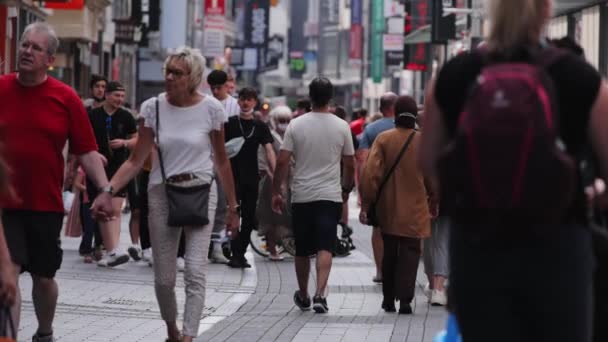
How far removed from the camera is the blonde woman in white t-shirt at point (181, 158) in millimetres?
9289

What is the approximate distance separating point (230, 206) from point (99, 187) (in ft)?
4.14

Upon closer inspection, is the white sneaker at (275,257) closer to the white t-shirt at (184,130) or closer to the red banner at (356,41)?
the white t-shirt at (184,130)

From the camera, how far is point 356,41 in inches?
5659

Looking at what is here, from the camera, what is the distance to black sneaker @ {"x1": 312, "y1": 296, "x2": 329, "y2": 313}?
493 inches

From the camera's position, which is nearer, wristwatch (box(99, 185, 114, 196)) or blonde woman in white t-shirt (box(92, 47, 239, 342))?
wristwatch (box(99, 185, 114, 196))

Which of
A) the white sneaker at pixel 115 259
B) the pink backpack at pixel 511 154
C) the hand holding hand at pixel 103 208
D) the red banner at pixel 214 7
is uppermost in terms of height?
the red banner at pixel 214 7

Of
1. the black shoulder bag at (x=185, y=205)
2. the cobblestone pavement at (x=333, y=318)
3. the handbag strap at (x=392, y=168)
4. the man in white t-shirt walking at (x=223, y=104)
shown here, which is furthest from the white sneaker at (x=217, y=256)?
the black shoulder bag at (x=185, y=205)

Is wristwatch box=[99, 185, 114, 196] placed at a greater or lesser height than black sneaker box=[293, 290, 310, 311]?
greater

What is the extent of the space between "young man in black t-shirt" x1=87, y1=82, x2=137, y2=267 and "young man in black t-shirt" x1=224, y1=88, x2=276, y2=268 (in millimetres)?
1088

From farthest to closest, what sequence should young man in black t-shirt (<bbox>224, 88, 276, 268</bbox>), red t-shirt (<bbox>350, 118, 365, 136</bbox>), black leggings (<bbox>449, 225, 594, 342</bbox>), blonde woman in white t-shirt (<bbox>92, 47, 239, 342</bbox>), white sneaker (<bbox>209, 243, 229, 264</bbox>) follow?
red t-shirt (<bbox>350, 118, 365, 136</bbox>) → white sneaker (<bbox>209, 243, 229, 264</bbox>) → young man in black t-shirt (<bbox>224, 88, 276, 268</bbox>) → blonde woman in white t-shirt (<bbox>92, 47, 239, 342</bbox>) → black leggings (<bbox>449, 225, 594, 342</bbox>)

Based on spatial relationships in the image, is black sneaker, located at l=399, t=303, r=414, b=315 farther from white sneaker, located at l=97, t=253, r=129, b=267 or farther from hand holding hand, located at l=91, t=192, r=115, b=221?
hand holding hand, located at l=91, t=192, r=115, b=221

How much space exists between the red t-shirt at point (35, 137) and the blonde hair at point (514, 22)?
12.9 feet

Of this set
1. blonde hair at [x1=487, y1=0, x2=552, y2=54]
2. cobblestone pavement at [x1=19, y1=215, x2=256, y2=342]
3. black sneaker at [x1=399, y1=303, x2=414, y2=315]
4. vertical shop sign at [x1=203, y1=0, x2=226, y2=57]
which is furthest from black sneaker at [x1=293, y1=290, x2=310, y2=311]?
vertical shop sign at [x1=203, y1=0, x2=226, y2=57]

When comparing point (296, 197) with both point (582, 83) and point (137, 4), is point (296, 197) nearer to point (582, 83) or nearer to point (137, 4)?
point (582, 83)
